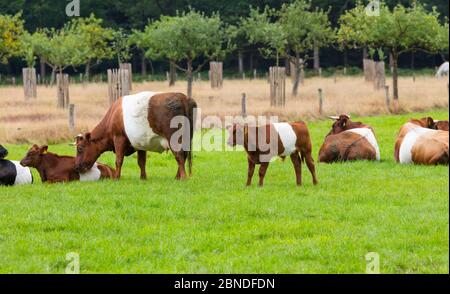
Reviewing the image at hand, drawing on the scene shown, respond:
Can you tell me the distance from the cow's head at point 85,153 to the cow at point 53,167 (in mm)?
135

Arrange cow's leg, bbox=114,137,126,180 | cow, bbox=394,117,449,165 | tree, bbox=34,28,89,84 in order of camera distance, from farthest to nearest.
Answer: tree, bbox=34,28,89,84 → cow, bbox=394,117,449,165 → cow's leg, bbox=114,137,126,180

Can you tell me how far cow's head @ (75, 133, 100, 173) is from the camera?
15.0 m

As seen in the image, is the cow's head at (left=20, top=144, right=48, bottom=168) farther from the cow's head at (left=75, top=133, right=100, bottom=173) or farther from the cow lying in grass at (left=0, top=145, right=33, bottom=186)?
the cow's head at (left=75, top=133, right=100, bottom=173)

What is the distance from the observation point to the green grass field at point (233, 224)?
845 centimetres

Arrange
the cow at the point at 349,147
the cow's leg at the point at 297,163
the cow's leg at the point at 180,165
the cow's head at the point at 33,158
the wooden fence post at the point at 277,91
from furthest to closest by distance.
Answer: the wooden fence post at the point at 277,91 < the cow at the point at 349,147 < the cow's leg at the point at 180,165 < the cow's head at the point at 33,158 < the cow's leg at the point at 297,163

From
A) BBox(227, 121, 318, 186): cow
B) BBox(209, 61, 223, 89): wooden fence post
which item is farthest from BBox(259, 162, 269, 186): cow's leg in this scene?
BBox(209, 61, 223, 89): wooden fence post

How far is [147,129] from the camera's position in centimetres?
1494

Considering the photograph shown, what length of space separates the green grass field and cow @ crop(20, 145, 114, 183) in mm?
624

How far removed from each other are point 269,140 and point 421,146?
187 inches

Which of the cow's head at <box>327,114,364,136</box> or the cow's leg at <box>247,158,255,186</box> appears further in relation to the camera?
the cow's head at <box>327,114,364,136</box>

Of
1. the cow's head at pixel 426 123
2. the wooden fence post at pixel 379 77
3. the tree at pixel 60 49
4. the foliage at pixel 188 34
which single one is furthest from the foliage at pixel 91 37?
A: the cow's head at pixel 426 123

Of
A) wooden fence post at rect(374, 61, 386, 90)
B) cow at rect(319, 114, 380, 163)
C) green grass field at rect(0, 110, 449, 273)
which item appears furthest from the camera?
wooden fence post at rect(374, 61, 386, 90)

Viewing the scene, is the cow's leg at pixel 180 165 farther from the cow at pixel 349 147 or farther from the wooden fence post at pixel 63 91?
the wooden fence post at pixel 63 91
